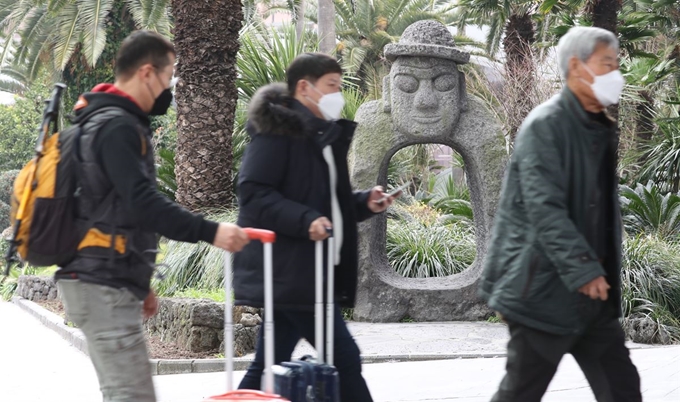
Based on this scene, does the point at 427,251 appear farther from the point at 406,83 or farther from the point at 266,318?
the point at 266,318

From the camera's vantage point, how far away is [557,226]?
3.96m

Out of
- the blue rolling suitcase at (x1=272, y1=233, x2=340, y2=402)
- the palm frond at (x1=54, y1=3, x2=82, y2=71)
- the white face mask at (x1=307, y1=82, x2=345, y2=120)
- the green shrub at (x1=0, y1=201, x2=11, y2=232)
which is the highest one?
the palm frond at (x1=54, y1=3, x2=82, y2=71)

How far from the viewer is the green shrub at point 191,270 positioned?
11711mm

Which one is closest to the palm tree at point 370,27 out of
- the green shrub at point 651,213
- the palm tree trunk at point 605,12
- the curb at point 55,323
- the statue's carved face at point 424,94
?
the curb at point 55,323

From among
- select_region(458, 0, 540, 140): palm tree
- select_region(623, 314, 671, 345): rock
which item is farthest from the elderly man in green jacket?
select_region(458, 0, 540, 140): palm tree

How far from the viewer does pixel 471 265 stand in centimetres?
1174

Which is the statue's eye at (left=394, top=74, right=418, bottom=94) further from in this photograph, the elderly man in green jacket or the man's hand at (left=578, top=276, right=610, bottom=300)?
the man's hand at (left=578, top=276, right=610, bottom=300)

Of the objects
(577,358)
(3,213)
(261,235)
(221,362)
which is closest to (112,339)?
(261,235)

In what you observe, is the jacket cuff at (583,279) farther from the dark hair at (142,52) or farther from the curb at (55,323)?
the curb at (55,323)

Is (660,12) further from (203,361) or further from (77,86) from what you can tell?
(203,361)

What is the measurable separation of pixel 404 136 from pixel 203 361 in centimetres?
314

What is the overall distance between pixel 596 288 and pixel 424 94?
7089 millimetres

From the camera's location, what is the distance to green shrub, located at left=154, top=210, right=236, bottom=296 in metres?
11.7

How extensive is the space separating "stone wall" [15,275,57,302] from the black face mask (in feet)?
44.2
